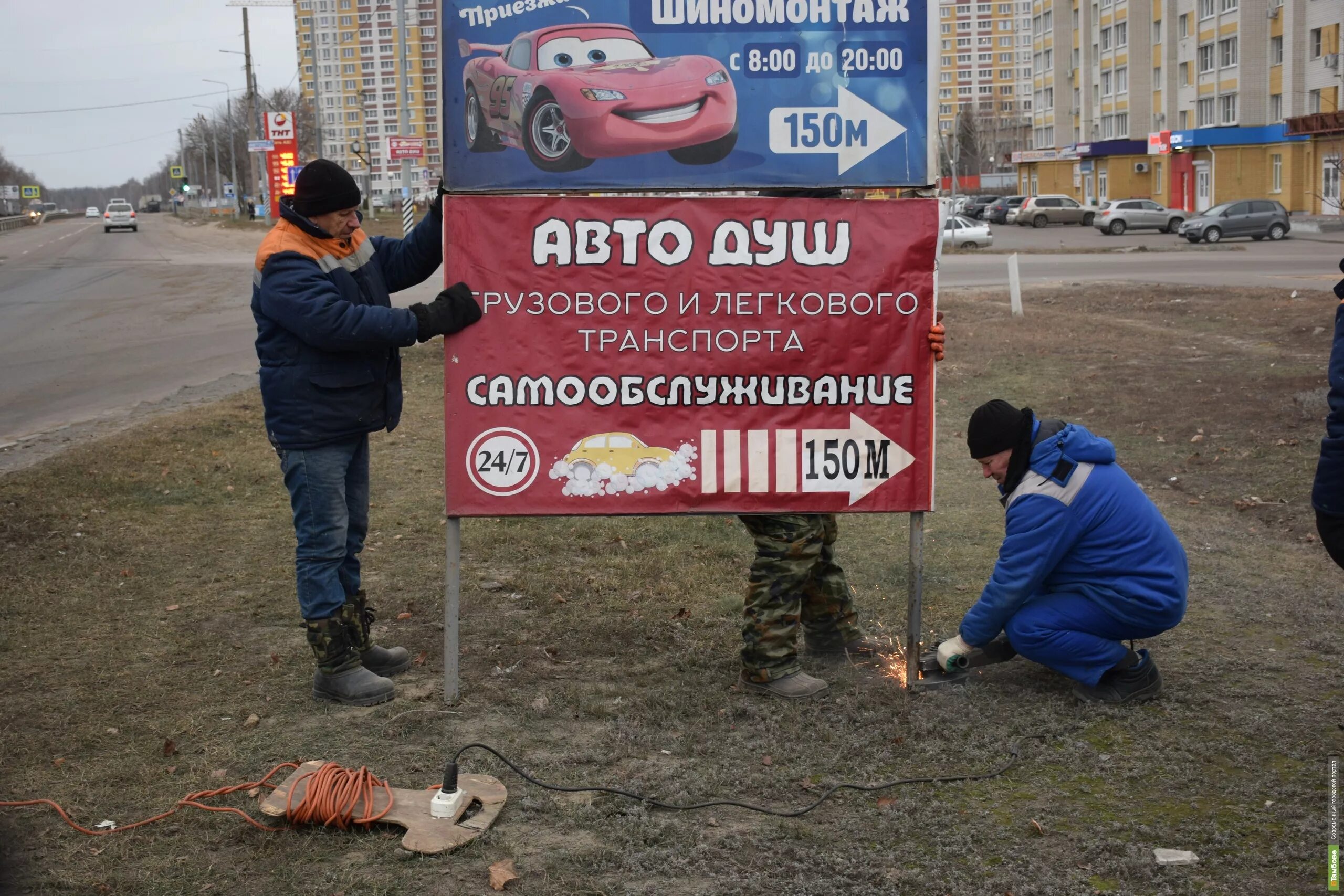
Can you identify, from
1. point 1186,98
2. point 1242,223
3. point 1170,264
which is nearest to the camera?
point 1170,264

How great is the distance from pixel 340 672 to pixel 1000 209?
64114 millimetres

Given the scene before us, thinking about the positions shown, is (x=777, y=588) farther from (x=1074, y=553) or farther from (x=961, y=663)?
(x=1074, y=553)

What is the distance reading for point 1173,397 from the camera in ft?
38.3

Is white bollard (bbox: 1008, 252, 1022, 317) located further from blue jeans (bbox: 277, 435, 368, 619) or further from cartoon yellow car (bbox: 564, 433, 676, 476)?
blue jeans (bbox: 277, 435, 368, 619)

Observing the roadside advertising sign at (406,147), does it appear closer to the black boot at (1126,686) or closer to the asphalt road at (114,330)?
the asphalt road at (114,330)

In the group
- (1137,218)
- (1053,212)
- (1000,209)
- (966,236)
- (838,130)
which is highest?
(1000,209)

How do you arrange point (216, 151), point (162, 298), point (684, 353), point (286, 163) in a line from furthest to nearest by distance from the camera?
point (216, 151) → point (286, 163) → point (162, 298) → point (684, 353)

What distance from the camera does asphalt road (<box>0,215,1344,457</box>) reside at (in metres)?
14.4

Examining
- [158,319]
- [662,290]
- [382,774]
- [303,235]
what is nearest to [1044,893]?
[382,774]

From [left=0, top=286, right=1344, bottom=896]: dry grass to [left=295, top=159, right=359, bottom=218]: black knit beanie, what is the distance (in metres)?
1.89

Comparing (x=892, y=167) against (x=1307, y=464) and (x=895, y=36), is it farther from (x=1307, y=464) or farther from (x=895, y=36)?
(x=1307, y=464)

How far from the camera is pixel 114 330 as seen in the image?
68.9ft

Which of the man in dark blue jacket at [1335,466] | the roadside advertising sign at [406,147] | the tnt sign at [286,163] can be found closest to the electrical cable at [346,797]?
the man in dark blue jacket at [1335,466]

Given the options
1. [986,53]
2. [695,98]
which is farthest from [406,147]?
[986,53]
